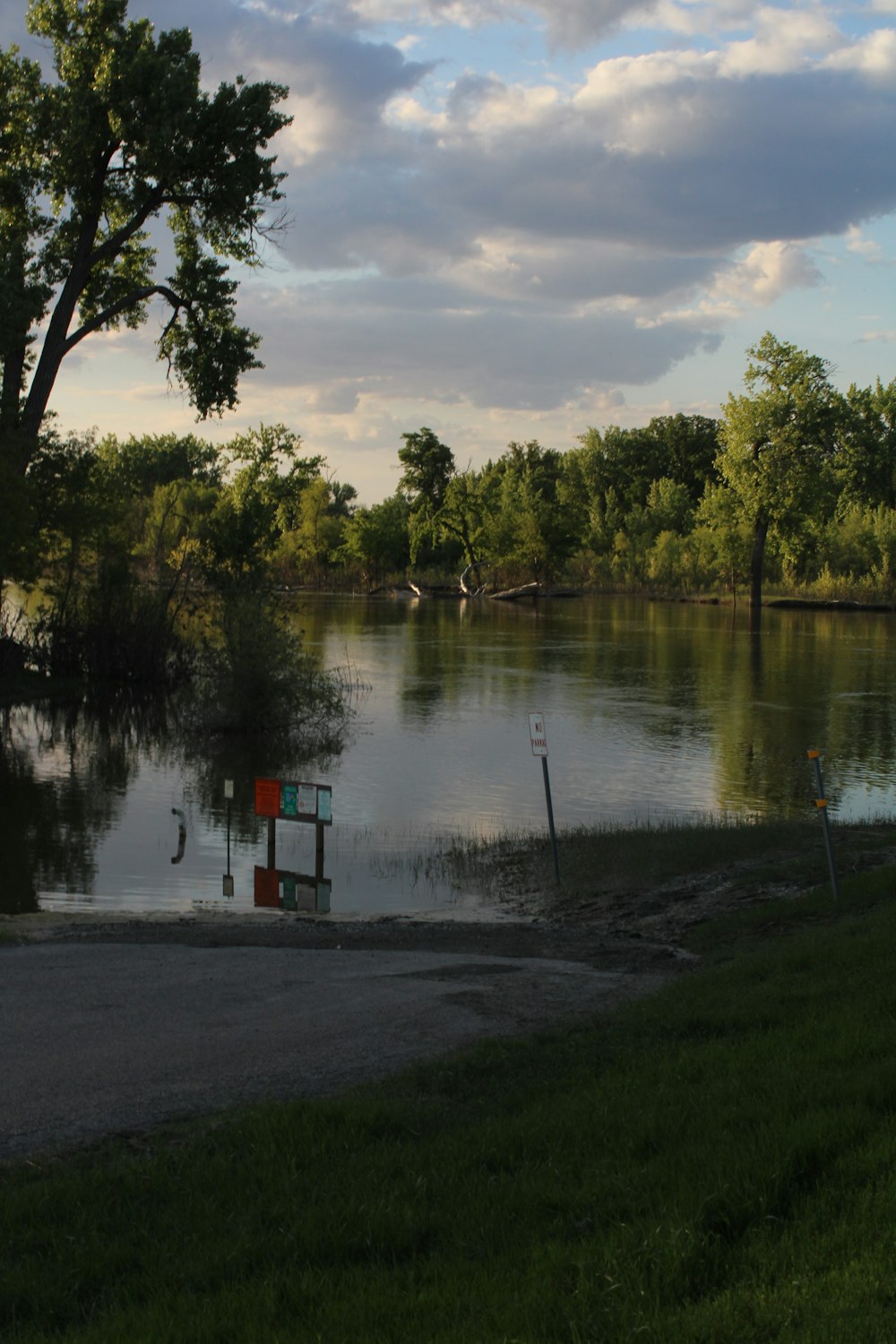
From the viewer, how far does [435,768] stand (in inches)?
1145

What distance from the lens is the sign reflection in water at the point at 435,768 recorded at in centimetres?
1972

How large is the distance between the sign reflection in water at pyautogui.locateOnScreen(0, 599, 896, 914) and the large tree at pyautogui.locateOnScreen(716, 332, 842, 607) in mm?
41618

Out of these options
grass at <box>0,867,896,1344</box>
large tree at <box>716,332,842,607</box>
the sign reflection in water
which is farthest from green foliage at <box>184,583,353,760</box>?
large tree at <box>716,332,842,607</box>

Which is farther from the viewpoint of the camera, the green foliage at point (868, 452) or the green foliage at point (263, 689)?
the green foliage at point (868, 452)

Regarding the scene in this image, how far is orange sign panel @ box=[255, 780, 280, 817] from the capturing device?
704 inches

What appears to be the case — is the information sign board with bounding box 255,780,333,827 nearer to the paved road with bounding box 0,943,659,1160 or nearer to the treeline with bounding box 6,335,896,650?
the paved road with bounding box 0,943,659,1160

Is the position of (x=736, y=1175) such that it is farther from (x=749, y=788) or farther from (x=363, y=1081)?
Result: (x=749, y=788)

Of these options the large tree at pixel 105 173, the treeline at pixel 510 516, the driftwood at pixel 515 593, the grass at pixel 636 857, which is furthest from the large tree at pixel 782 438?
the grass at pixel 636 857

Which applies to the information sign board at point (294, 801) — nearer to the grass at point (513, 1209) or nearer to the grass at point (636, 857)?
the grass at point (636, 857)

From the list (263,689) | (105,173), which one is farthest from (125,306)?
(263,689)

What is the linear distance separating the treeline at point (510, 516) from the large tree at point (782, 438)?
0.14 m

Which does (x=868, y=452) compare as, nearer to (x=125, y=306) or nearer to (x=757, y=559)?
(x=757, y=559)

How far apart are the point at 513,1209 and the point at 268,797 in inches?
498

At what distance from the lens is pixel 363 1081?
7859 mm
